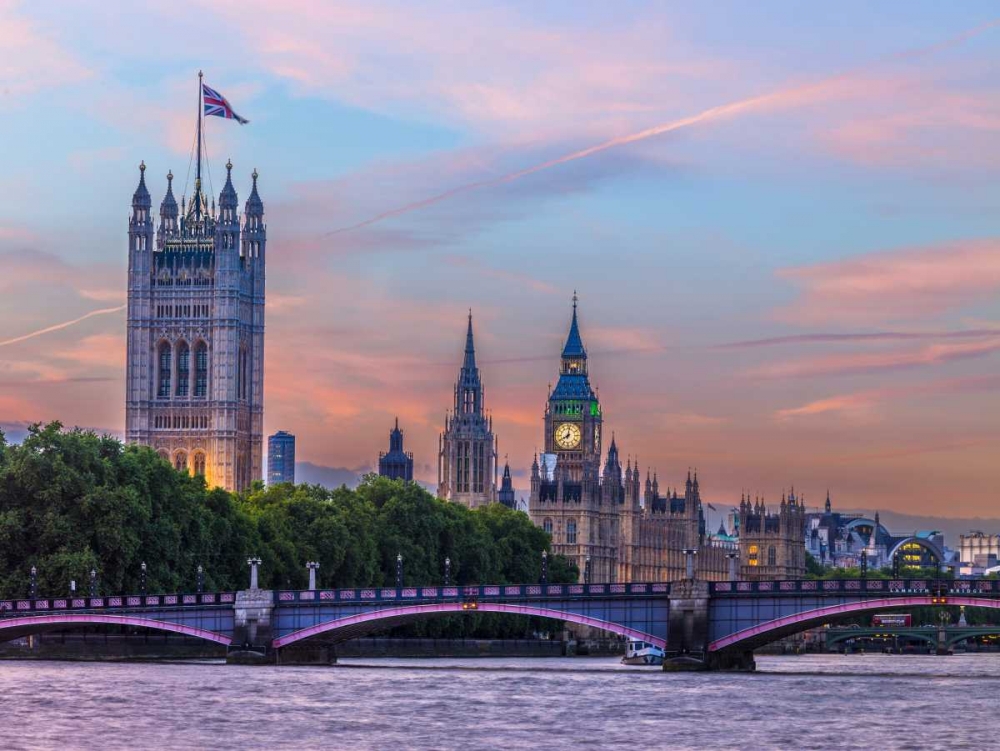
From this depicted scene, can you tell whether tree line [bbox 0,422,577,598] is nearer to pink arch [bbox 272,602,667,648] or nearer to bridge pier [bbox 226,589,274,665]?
bridge pier [bbox 226,589,274,665]

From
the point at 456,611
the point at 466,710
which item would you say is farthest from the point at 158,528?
the point at 466,710

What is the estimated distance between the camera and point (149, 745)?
7200 cm

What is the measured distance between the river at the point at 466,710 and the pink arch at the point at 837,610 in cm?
214

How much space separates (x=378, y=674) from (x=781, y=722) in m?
34.3

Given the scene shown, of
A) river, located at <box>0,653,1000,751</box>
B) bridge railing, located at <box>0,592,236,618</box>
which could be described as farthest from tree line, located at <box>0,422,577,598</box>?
river, located at <box>0,653,1000,751</box>

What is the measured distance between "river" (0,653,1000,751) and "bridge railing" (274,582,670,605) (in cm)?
359

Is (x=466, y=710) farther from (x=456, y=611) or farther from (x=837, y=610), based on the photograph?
(x=837, y=610)

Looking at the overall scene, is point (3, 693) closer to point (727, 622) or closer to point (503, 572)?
point (727, 622)

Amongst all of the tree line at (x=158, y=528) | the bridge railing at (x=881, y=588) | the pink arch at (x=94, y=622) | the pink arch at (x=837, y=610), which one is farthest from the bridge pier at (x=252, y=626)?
the pink arch at (x=837, y=610)

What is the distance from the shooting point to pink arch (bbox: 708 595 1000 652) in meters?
108

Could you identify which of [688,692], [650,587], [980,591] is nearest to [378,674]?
[650,587]

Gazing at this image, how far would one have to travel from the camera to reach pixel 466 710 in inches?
3447

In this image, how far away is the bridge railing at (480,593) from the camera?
370 ft

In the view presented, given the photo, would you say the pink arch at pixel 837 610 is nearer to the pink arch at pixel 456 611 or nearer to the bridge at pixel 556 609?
the bridge at pixel 556 609
